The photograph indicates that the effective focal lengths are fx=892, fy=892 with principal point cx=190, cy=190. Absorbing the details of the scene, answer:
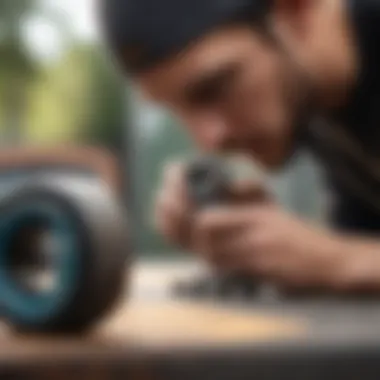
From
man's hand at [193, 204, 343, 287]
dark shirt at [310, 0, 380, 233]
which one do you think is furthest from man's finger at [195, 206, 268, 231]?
dark shirt at [310, 0, 380, 233]

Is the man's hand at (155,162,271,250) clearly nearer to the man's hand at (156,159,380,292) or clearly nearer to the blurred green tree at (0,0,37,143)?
the man's hand at (156,159,380,292)

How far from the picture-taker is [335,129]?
605 millimetres

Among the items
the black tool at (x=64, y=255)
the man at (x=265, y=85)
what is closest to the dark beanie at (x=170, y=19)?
the man at (x=265, y=85)

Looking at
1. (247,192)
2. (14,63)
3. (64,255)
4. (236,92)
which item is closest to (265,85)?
(236,92)

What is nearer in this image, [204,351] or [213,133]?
[204,351]

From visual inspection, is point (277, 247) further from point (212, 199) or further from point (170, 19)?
point (170, 19)

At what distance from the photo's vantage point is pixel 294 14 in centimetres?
62

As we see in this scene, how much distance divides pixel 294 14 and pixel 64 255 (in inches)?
14.4

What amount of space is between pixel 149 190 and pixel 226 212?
23cm

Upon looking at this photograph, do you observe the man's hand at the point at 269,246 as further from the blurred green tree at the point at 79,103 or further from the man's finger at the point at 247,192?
the blurred green tree at the point at 79,103

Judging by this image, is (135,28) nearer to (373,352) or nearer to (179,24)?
(179,24)

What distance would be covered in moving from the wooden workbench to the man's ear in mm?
316

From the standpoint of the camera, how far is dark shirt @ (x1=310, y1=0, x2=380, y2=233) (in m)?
0.59

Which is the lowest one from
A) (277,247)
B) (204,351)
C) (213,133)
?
(204,351)
